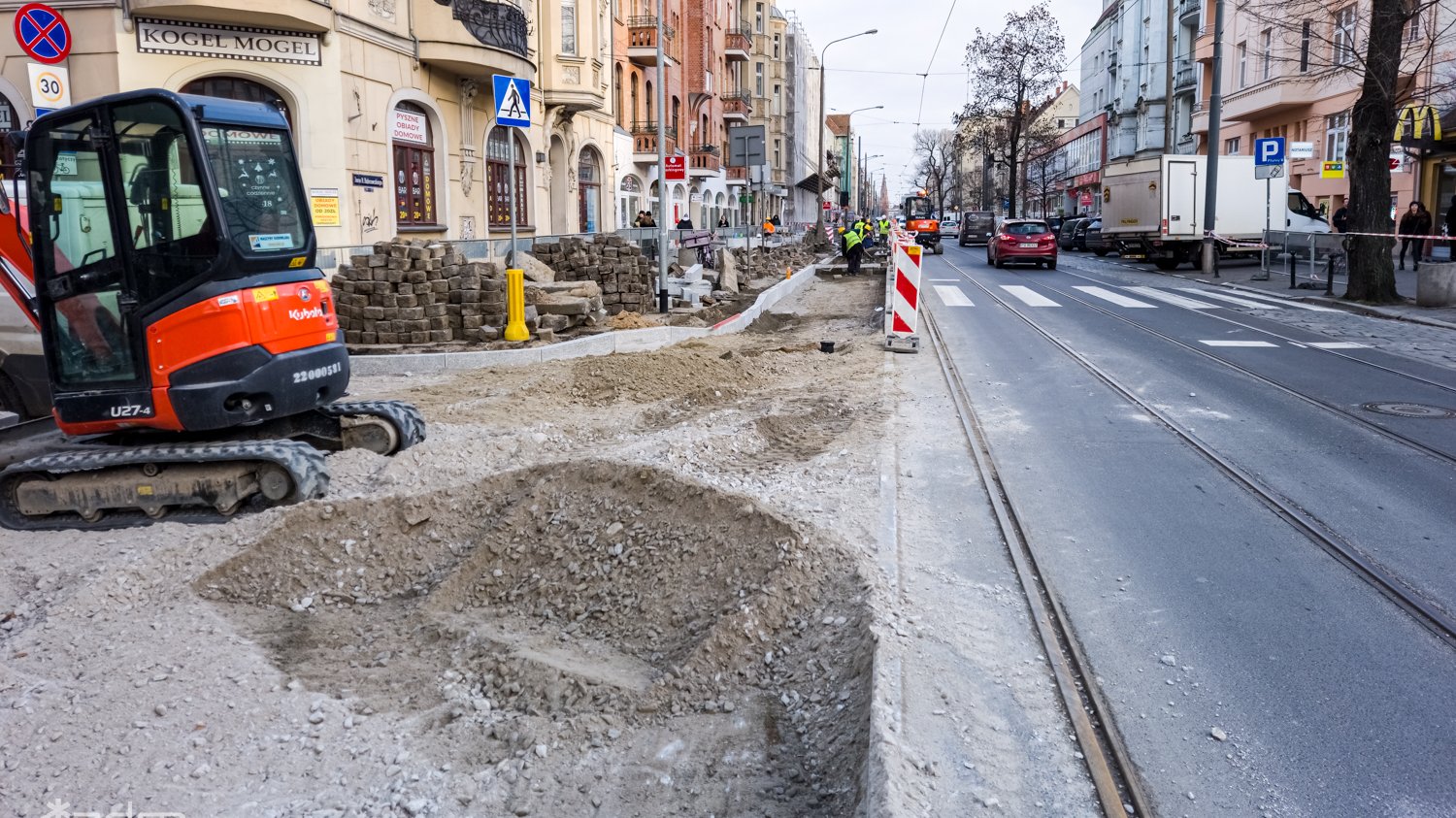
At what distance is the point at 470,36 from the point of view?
68.4 ft

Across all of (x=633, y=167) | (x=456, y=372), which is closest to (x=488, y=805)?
(x=456, y=372)

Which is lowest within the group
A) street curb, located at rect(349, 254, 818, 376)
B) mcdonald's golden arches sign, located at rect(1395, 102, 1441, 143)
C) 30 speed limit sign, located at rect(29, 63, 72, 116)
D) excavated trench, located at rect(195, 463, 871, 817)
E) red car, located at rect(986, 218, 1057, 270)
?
excavated trench, located at rect(195, 463, 871, 817)

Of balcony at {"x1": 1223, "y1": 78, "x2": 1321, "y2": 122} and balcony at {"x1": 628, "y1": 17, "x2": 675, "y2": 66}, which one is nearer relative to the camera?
balcony at {"x1": 1223, "y1": 78, "x2": 1321, "y2": 122}

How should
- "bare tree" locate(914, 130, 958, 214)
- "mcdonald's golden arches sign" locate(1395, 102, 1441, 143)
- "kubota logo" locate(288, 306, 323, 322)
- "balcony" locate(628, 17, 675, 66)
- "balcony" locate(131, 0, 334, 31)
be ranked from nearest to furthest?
"kubota logo" locate(288, 306, 323, 322) → "balcony" locate(131, 0, 334, 31) → "mcdonald's golden arches sign" locate(1395, 102, 1441, 143) → "balcony" locate(628, 17, 675, 66) → "bare tree" locate(914, 130, 958, 214)

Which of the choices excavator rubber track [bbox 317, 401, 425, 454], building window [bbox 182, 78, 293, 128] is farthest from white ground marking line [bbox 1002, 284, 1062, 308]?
excavator rubber track [bbox 317, 401, 425, 454]

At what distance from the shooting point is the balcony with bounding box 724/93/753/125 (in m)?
59.7

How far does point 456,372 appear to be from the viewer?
13148 mm

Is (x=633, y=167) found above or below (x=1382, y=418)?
above

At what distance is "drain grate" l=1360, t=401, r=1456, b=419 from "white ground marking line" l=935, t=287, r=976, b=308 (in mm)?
10993

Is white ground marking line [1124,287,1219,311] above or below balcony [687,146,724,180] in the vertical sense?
below

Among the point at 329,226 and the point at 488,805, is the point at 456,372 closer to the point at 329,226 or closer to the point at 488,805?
the point at 329,226

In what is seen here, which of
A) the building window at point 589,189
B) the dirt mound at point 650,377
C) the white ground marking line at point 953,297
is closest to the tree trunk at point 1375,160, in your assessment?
the white ground marking line at point 953,297

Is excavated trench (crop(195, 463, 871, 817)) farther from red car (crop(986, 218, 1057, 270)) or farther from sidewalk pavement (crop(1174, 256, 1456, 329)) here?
Result: red car (crop(986, 218, 1057, 270))

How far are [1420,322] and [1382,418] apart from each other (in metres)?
9.26
